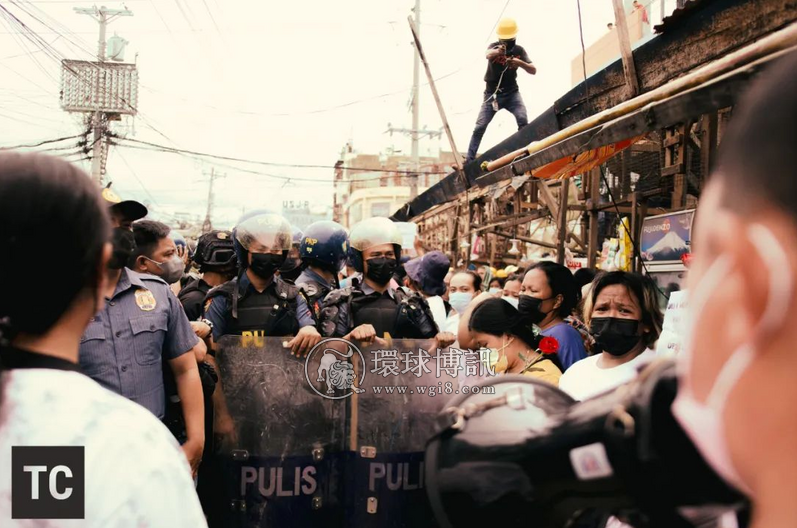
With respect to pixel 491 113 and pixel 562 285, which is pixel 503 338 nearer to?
pixel 562 285

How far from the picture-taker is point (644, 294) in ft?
9.52

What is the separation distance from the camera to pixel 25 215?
1018 millimetres

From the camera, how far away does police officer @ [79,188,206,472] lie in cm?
251

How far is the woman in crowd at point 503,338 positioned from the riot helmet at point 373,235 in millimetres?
1007

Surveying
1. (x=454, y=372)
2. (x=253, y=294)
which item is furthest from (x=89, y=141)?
(x=454, y=372)

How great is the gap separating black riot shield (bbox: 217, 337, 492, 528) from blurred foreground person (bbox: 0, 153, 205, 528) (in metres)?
2.01

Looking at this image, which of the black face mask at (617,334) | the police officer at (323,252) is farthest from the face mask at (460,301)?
the black face mask at (617,334)

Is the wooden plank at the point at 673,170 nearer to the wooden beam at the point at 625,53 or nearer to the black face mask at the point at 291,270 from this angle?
the wooden beam at the point at 625,53

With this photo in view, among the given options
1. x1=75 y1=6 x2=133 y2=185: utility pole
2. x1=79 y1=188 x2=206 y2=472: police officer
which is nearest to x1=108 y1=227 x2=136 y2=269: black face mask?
x1=79 y1=188 x2=206 y2=472: police officer

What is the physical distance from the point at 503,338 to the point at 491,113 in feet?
17.3

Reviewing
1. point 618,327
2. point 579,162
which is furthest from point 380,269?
point 579,162

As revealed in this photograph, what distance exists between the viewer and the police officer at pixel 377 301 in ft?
12.5

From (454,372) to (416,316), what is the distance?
2.39 feet

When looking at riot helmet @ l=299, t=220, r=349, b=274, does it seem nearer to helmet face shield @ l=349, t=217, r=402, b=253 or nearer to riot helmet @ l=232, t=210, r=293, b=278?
helmet face shield @ l=349, t=217, r=402, b=253
